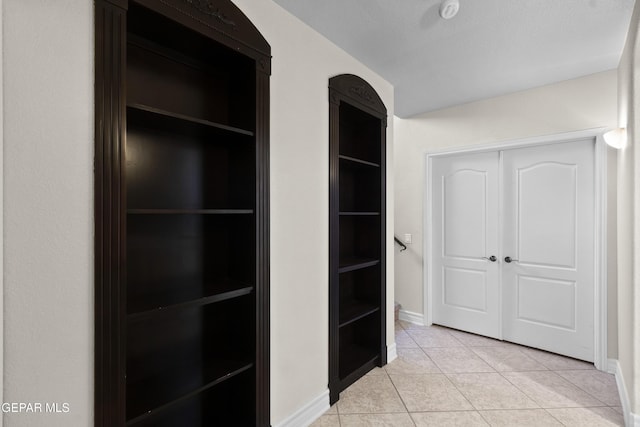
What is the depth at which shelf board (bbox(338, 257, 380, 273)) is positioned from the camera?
237cm

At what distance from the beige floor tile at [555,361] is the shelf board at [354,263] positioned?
178 cm

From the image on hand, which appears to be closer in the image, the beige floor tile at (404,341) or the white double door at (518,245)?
the white double door at (518,245)

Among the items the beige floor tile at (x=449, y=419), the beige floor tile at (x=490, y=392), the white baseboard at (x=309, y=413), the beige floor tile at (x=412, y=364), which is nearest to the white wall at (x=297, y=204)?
the white baseboard at (x=309, y=413)

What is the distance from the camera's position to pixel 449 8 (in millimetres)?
1790

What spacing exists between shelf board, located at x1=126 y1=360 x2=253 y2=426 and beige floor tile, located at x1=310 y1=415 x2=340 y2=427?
0.72 metres

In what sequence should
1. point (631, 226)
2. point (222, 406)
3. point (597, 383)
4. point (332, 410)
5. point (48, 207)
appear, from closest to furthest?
1. point (48, 207)
2. point (222, 406)
3. point (631, 226)
4. point (332, 410)
5. point (597, 383)

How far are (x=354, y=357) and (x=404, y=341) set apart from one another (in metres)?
0.87

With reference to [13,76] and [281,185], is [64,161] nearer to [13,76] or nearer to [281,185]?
[13,76]

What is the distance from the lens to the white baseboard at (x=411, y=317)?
3.77 m

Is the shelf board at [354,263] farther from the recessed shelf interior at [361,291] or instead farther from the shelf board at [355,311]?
the shelf board at [355,311]

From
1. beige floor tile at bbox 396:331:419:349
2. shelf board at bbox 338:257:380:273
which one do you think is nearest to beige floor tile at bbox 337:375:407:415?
beige floor tile at bbox 396:331:419:349

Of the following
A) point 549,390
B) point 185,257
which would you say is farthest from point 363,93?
point 549,390

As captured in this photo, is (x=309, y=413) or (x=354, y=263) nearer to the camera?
(x=309, y=413)

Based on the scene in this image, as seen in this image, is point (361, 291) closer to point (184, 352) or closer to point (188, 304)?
point (184, 352)
